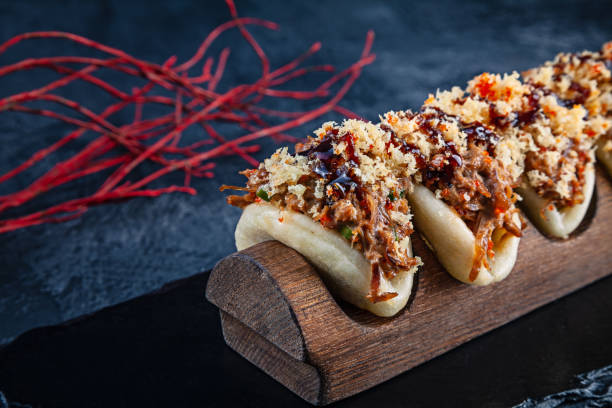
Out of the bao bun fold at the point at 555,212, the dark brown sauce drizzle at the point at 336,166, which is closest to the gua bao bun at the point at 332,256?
the dark brown sauce drizzle at the point at 336,166

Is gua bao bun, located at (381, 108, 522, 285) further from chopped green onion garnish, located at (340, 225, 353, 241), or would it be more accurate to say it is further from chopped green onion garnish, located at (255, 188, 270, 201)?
chopped green onion garnish, located at (255, 188, 270, 201)

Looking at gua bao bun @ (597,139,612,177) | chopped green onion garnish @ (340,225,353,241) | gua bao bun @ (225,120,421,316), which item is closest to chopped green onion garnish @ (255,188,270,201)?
gua bao bun @ (225,120,421,316)

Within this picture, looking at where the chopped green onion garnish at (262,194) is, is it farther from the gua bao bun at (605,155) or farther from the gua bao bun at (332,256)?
the gua bao bun at (605,155)

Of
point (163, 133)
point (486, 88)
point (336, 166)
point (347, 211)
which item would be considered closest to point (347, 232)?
point (347, 211)

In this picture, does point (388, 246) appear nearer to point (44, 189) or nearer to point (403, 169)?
point (403, 169)

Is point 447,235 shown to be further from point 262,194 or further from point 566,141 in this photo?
point 566,141

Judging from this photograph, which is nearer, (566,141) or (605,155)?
(566,141)
